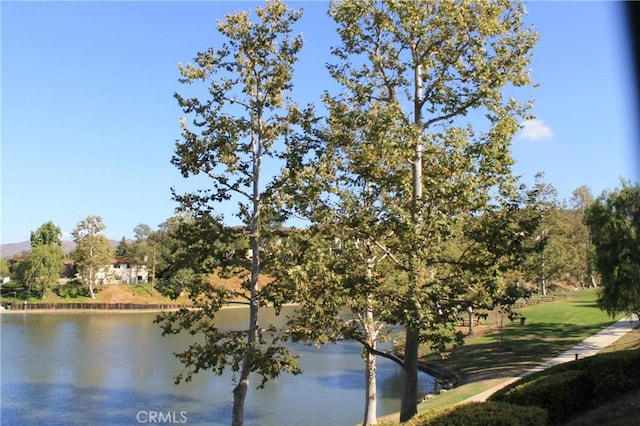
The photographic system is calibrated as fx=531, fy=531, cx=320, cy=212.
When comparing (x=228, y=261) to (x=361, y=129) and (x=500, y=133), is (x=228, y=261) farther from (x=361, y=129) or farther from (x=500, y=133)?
(x=500, y=133)

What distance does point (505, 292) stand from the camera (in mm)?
9336

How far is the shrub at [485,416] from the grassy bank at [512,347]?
32.5ft

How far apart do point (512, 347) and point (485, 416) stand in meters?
24.9

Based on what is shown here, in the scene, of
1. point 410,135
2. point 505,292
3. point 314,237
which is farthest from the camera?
point 314,237

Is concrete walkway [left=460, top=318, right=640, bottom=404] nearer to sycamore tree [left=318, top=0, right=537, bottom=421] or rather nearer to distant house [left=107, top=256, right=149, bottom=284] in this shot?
sycamore tree [left=318, top=0, right=537, bottom=421]

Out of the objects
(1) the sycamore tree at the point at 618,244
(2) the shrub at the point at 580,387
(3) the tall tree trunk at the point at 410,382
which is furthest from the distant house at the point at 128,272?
(2) the shrub at the point at 580,387

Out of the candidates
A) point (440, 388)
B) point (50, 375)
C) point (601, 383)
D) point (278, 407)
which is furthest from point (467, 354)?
point (50, 375)

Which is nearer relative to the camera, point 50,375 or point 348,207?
point 348,207

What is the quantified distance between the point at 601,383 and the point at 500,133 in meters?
5.63

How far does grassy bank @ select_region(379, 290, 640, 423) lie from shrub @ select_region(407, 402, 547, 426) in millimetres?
9900

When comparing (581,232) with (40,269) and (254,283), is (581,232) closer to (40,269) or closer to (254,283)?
(254,283)

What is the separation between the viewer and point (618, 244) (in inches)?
962

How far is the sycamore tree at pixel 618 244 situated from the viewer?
24094mm

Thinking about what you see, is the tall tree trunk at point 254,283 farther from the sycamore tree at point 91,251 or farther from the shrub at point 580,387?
the sycamore tree at point 91,251
